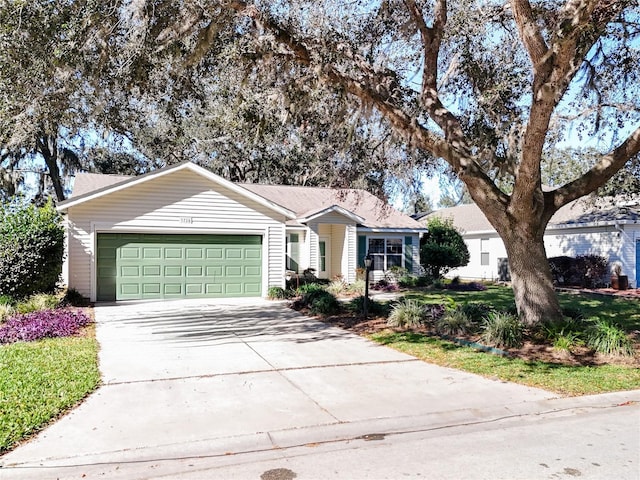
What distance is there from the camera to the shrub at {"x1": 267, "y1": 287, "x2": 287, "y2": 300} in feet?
54.1

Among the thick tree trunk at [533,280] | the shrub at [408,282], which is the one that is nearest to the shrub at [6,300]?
the thick tree trunk at [533,280]

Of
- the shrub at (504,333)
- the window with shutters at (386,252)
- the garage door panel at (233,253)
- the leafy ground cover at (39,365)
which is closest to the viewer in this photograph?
the leafy ground cover at (39,365)

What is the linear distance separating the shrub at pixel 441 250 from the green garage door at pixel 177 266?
917 centimetres

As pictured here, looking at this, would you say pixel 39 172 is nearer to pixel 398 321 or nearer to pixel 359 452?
pixel 398 321

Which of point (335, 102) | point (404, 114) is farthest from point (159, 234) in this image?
point (404, 114)

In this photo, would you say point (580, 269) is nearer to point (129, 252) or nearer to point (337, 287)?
point (337, 287)

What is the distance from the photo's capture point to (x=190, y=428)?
4961 millimetres

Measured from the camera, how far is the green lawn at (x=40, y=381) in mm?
4918

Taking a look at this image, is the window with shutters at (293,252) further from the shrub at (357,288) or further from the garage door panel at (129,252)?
the garage door panel at (129,252)

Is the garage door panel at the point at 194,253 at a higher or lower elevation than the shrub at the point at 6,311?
higher

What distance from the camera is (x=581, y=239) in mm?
23031

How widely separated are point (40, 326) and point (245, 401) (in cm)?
608

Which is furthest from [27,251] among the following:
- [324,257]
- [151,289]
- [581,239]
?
[581,239]

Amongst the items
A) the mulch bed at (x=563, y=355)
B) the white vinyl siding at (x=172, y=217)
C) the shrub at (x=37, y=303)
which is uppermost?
the white vinyl siding at (x=172, y=217)
